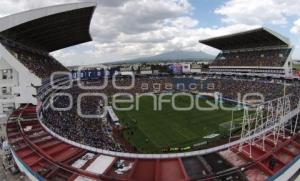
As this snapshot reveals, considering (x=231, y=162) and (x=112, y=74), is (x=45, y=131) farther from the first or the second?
(x=112, y=74)

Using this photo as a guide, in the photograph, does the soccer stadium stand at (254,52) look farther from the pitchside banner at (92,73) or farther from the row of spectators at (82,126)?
the row of spectators at (82,126)

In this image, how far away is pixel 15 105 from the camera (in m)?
42.2

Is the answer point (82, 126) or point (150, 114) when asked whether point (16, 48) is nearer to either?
point (82, 126)

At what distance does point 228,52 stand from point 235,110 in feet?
146

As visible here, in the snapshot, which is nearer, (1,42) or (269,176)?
(269,176)

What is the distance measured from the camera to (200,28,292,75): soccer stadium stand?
6994cm

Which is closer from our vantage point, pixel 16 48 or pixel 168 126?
pixel 168 126

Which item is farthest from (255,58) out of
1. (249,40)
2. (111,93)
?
(111,93)

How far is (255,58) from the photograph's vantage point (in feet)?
262

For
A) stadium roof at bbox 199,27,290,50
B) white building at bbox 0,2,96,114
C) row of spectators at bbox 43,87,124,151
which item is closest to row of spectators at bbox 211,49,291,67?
stadium roof at bbox 199,27,290,50

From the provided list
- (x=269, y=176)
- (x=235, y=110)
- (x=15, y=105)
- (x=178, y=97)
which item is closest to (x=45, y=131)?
Result: (x=15, y=105)

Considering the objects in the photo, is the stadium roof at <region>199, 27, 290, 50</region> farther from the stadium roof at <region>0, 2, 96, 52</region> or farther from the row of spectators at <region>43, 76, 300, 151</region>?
the stadium roof at <region>0, 2, 96, 52</region>

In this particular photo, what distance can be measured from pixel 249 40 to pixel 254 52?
5.97 metres

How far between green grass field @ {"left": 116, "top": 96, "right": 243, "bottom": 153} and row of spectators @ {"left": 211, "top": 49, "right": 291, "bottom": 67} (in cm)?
2136
